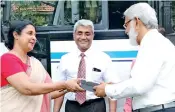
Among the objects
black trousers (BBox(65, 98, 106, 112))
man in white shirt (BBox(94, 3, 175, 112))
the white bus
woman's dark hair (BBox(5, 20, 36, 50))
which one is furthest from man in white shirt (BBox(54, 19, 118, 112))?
woman's dark hair (BBox(5, 20, 36, 50))

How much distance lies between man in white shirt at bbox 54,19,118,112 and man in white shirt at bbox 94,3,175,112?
0.81 meters

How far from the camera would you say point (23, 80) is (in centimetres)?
293

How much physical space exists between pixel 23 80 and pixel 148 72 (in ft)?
2.82

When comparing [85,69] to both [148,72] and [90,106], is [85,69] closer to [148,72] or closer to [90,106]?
[90,106]

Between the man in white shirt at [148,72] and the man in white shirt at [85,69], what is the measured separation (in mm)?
812

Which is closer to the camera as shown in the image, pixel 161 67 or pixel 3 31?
pixel 161 67

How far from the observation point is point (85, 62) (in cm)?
398

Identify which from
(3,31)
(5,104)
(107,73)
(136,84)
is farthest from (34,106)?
(3,31)

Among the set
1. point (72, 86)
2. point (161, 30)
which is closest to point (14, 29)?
point (72, 86)

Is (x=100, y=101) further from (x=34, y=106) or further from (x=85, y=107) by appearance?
(x=34, y=106)

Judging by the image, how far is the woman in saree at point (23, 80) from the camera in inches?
116

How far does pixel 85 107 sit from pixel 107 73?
1.23ft

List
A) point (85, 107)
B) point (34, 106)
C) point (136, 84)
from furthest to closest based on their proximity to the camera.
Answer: point (85, 107) → point (34, 106) → point (136, 84)

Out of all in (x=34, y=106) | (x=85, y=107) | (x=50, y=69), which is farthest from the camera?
(x=50, y=69)
